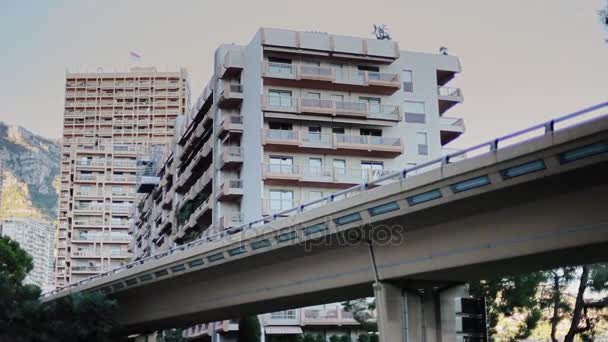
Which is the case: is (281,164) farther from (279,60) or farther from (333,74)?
(279,60)

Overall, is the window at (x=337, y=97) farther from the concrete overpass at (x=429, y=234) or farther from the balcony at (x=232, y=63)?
the concrete overpass at (x=429, y=234)

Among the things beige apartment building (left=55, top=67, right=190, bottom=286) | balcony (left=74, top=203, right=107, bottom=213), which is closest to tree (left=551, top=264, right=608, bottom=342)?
beige apartment building (left=55, top=67, right=190, bottom=286)

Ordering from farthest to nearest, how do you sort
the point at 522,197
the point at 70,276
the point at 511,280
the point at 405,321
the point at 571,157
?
the point at 70,276 < the point at 511,280 < the point at 405,321 < the point at 522,197 < the point at 571,157

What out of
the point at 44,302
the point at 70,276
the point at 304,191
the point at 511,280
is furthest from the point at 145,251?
the point at 511,280

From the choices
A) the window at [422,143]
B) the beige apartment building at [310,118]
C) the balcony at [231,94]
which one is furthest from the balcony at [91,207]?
the window at [422,143]

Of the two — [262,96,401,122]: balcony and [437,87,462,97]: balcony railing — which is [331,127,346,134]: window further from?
[437,87,462,97]: balcony railing

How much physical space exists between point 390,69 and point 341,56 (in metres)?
4.30

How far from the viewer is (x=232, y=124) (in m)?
57.7

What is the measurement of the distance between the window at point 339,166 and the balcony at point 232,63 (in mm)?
9430

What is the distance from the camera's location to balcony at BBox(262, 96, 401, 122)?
5678cm

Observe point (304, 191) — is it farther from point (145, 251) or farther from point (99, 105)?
point (99, 105)

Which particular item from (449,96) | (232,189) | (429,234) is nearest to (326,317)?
(232,189)

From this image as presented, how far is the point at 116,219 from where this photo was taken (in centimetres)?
13350

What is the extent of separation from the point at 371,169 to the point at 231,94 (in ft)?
36.6
